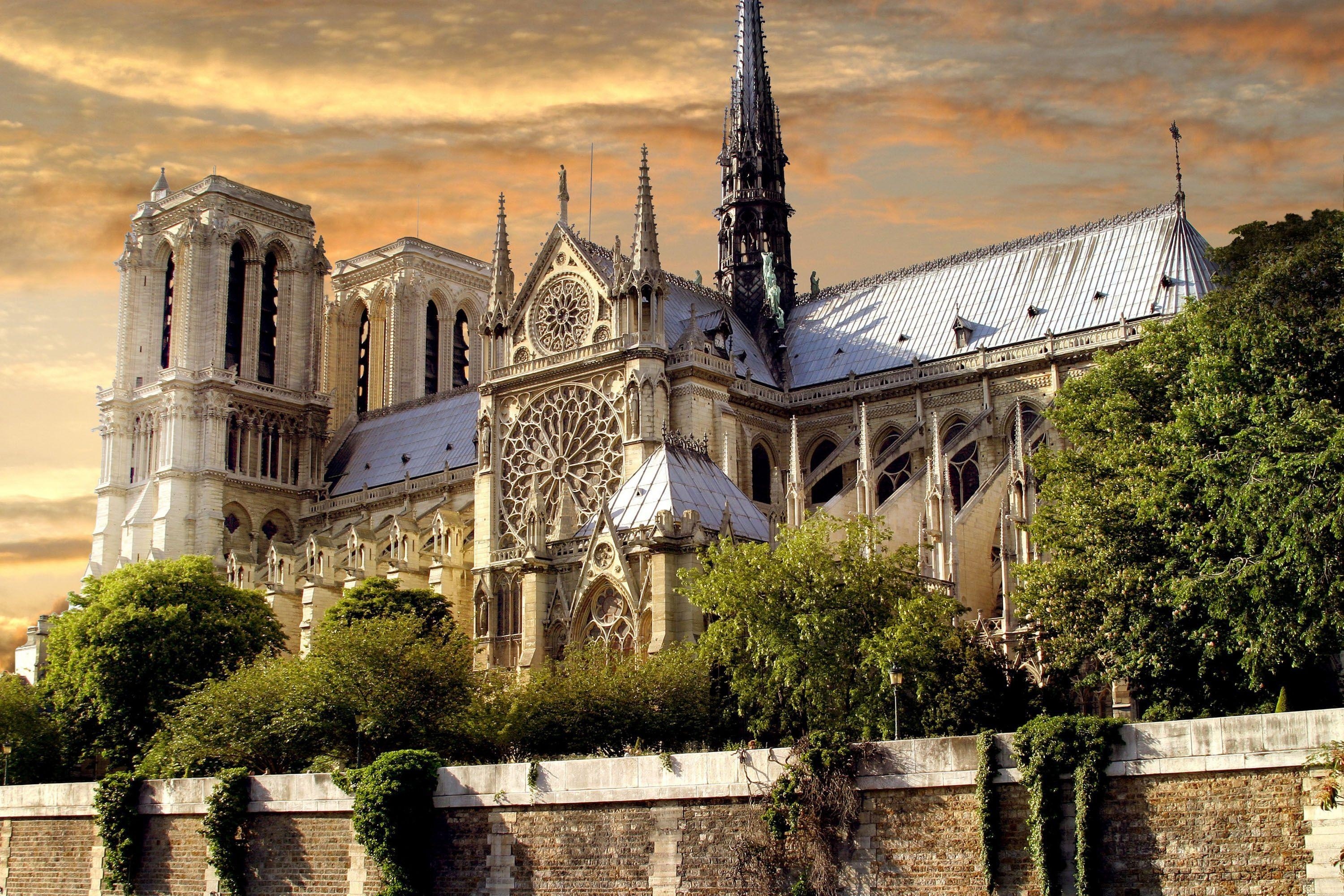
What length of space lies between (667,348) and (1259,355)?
29.0 m

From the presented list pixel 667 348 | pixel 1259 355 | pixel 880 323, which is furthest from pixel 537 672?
pixel 880 323

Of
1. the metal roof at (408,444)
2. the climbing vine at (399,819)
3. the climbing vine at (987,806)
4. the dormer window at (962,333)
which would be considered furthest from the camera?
the metal roof at (408,444)

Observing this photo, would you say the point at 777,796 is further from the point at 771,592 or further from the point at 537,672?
the point at 537,672

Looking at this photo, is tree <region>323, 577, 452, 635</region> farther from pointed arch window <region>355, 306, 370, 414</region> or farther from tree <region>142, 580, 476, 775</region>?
pointed arch window <region>355, 306, 370, 414</region>

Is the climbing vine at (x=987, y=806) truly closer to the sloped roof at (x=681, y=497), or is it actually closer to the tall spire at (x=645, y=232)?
the sloped roof at (x=681, y=497)

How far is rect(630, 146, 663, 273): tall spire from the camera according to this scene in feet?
196

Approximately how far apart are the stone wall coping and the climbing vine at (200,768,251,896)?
0.95ft

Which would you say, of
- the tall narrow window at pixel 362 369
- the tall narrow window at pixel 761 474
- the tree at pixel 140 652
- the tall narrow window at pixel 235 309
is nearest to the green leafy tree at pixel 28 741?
the tree at pixel 140 652

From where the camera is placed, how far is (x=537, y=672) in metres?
39.1

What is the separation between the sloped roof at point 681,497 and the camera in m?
42.7

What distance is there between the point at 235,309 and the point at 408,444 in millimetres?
12098

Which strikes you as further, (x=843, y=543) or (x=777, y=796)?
(x=843, y=543)

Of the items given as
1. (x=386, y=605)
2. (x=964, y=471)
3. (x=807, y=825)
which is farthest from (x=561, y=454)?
(x=807, y=825)

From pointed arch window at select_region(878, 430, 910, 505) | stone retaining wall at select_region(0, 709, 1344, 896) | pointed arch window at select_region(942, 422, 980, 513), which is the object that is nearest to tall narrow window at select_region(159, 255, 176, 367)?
pointed arch window at select_region(878, 430, 910, 505)
